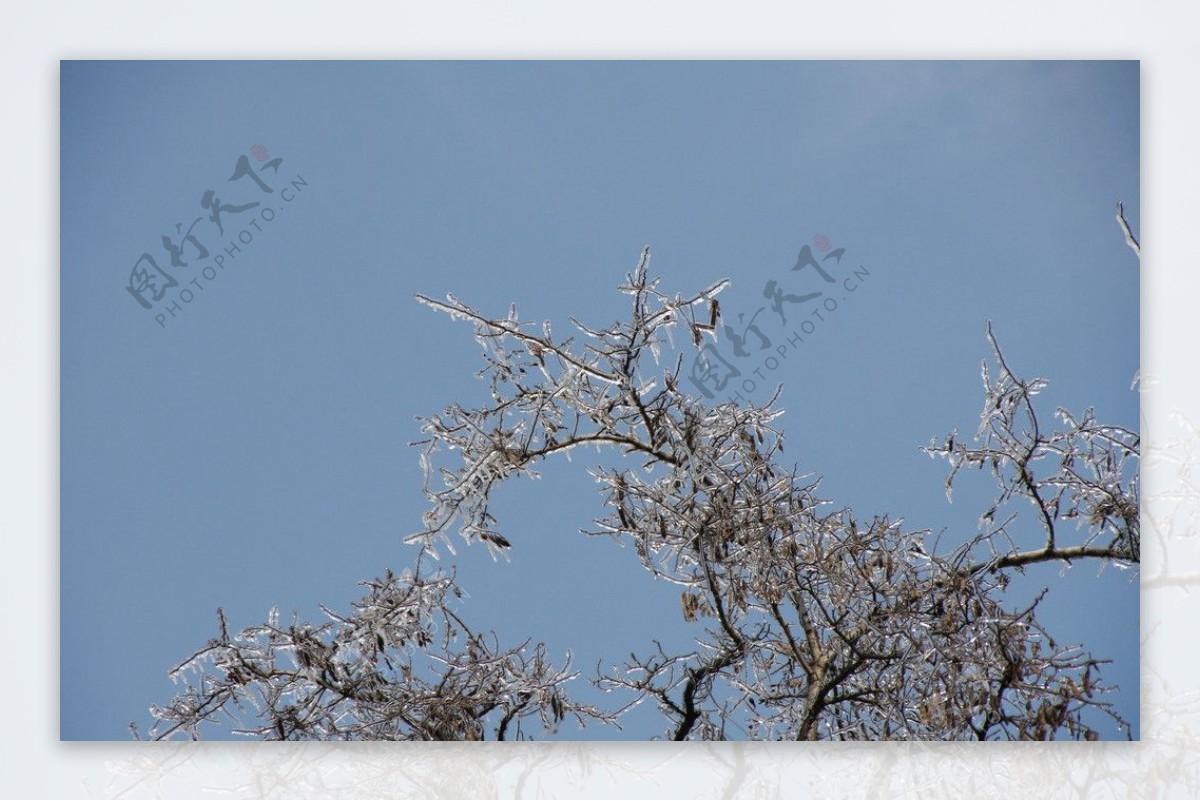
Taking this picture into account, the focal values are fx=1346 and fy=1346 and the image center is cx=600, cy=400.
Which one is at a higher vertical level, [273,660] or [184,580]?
[184,580]

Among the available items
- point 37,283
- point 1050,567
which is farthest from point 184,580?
point 1050,567

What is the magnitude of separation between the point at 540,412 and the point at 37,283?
49.8 inches

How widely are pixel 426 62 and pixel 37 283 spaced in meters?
1.07

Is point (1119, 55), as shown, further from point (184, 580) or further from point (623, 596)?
point (184, 580)

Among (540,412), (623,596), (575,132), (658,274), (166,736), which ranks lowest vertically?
(166,736)

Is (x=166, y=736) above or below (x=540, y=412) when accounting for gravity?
below

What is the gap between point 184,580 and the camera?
10.3 feet

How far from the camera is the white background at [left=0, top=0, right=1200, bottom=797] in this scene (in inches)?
125

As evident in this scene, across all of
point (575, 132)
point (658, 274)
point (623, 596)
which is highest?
point (575, 132)

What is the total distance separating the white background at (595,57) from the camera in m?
3.18

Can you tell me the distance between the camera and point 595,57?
3.23 meters

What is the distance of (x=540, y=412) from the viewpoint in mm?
3039

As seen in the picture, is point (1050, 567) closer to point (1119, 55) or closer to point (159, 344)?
point (1119, 55)

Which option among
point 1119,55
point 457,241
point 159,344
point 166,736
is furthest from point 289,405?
point 1119,55
